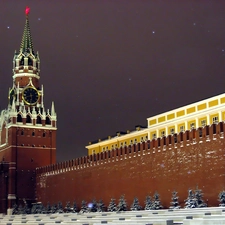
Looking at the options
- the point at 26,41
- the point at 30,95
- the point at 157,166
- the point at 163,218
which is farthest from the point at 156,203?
the point at 26,41

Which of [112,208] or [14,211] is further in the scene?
[14,211]

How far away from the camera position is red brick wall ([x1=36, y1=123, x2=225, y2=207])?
24.3m

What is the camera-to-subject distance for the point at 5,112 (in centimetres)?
4900

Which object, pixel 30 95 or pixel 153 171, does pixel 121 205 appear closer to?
pixel 153 171

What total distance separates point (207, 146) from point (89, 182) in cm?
1334

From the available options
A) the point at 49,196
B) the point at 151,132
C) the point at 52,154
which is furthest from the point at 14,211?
the point at 151,132

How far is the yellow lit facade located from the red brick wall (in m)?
3.42

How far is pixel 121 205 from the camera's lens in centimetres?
2914

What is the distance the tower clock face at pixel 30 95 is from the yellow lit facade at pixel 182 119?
9569mm

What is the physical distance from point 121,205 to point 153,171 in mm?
2865

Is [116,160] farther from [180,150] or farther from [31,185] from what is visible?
[31,185]

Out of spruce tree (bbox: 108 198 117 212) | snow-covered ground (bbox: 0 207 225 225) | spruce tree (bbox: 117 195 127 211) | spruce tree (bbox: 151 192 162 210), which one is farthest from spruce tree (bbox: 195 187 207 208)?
spruce tree (bbox: 108 198 117 212)

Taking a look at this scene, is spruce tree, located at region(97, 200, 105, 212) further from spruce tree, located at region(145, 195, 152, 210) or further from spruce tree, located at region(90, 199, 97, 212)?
spruce tree, located at region(145, 195, 152, 210)

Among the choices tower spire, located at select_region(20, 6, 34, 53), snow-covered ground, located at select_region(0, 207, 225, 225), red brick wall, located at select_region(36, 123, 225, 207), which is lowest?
snow-covered ground, located at select_region(0, 207, 225, 225)
